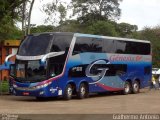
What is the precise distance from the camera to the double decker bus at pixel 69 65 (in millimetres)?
25922

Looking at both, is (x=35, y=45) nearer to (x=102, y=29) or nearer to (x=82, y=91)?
(x=82, y=91)

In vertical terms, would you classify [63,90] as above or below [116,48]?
below

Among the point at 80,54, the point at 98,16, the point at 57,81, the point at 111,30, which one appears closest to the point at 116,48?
the point at 80,54

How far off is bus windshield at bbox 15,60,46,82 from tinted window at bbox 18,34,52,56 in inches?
22.0

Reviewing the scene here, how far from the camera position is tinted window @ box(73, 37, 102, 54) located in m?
27.8

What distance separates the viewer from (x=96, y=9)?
298ft

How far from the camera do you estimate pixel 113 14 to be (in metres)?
91.8

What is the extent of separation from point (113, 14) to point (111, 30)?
32.6 ft

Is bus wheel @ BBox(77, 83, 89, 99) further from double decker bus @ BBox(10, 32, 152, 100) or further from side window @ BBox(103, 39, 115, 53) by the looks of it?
side window @ BBox(103, 39, 115, 53)

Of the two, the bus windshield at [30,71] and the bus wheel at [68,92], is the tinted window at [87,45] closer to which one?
the bus wheel at [68,92]

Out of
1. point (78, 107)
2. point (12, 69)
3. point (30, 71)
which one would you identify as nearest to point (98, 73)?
point (30, 71)

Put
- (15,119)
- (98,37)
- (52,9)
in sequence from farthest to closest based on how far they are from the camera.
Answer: (52,9) → (98,37) → (15,119)

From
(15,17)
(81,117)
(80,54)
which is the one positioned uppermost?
(15,17)

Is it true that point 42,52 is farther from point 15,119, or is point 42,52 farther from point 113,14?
point 113,14
